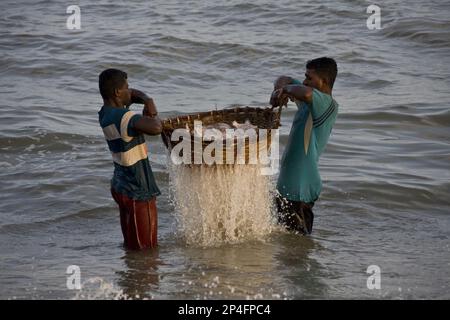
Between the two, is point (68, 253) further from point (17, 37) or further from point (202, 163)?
Result: point (17, 37)

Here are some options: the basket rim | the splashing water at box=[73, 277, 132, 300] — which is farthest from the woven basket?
the splashing water at box=[73, 277, 132, 300]

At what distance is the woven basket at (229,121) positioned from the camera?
22.6 feet

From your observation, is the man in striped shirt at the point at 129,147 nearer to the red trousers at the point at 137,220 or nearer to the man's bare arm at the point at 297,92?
the red trousers at the point at 137,220

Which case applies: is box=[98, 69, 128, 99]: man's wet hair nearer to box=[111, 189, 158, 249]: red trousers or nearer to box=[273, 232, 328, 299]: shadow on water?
box=[111, 189, 158, 249]: red trousers

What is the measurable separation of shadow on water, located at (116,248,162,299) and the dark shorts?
1.10 metres

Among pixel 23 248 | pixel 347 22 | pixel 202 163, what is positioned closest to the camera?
pixel 202 163

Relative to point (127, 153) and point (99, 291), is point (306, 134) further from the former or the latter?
point (99, 291)

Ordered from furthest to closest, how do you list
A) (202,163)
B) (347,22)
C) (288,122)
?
(347,22) < (288,122) < (202,163)

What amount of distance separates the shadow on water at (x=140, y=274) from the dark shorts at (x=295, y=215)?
1098 millimetres

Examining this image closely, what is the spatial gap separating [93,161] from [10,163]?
0.98m

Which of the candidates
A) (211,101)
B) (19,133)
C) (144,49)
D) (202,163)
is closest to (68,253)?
(202,163)

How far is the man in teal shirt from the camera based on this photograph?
6992mm

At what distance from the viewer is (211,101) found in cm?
1331

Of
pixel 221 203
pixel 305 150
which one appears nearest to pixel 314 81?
pixel 305 150
